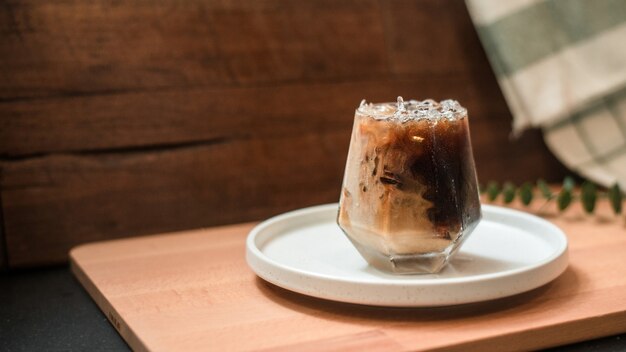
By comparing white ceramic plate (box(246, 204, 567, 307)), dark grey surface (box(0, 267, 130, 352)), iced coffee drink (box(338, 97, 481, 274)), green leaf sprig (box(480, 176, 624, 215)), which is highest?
iced coffee drink (box(338, 97, 481, 274))

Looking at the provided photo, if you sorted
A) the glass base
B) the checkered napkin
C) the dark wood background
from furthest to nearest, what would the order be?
the checkered napkin < the dark wood background < the glass base

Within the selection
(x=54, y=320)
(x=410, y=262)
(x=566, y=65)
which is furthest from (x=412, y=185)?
(x=566, y=65)

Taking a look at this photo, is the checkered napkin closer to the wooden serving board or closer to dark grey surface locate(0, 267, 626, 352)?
the wooden serving board

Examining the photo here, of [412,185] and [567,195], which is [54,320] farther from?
[567,195]

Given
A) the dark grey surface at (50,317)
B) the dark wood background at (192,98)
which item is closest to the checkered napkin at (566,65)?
the dark wood background at (192,98)

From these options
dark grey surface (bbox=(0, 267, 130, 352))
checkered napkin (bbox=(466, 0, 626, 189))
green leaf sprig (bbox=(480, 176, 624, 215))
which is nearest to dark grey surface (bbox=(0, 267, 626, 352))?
dark grey surface (bbox=(0, 267, 130, 352))

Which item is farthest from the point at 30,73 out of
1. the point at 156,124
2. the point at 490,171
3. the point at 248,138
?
the point at 490,171

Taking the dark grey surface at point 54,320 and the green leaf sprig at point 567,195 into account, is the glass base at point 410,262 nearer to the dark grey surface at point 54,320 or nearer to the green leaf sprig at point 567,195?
the dark grey surface at point 54,320
